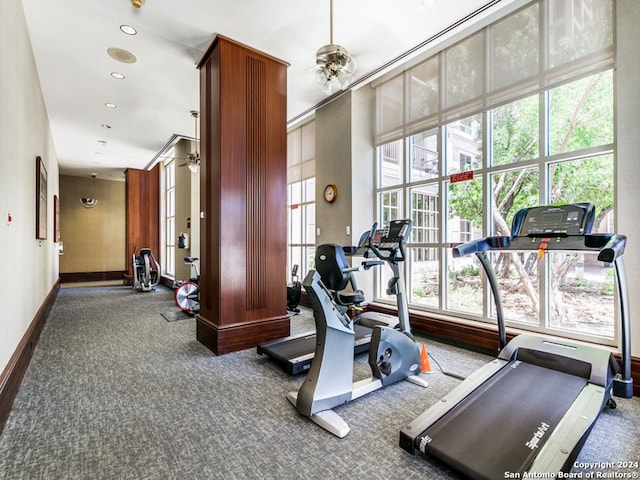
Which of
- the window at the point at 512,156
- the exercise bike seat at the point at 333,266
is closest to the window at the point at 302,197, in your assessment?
the window at the point at 512,156

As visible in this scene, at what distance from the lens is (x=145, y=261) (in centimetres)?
812

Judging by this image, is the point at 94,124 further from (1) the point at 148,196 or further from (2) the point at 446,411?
(2) the point at 446,411

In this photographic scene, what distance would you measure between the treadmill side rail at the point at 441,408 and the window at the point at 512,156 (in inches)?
51.4

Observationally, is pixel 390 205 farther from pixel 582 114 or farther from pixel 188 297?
pixel 188 297

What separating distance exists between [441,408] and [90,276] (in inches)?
496

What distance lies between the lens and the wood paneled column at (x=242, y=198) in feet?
11.9

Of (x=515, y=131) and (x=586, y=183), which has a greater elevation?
(x=515, y=131)

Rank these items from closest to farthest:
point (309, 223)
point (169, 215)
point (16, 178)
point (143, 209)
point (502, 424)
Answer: point (502, 424), point (16, 178), point (309, 223), point (169, 215), point (143, 209)

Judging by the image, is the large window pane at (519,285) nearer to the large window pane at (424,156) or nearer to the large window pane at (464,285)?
the large window pane at (464,285)

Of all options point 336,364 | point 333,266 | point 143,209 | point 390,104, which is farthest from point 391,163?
point 143,209

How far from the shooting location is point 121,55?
414cm


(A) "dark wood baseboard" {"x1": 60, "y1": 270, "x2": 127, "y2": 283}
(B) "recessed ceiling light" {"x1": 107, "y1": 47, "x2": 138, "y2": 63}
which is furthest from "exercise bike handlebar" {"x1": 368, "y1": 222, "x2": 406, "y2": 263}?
(A) "dark wood baseboard" {"x1": 60, "y1": 270, "x2": 127, "y2": 283}

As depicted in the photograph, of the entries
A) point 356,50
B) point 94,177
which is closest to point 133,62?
point 356,50

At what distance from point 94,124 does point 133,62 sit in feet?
10.0
